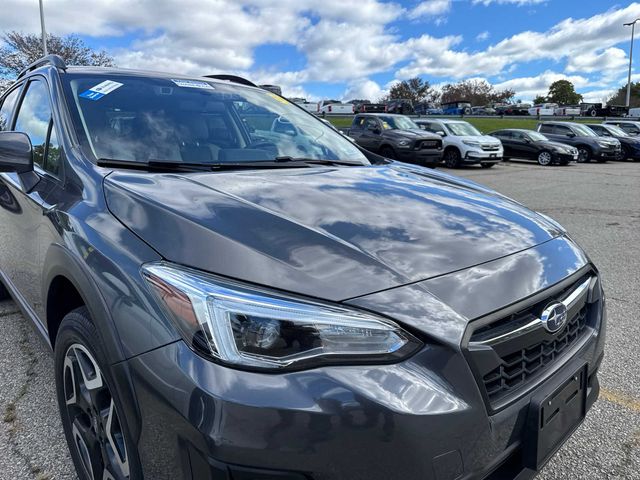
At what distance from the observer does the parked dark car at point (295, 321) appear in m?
1.25

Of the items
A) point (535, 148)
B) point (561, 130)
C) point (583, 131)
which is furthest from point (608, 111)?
point (535, 148)

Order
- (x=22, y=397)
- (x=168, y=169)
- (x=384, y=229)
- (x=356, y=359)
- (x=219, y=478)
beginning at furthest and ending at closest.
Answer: (x=22, y=397)
(x=168, y=169)
(x=384, y=229)
(x=356, y=359)
(x=219, y=478)

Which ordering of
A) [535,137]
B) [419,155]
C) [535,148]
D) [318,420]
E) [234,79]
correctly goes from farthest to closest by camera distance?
[535,137], [535,148], [419,155], [234,79], [318,420]

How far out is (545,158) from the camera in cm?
2053

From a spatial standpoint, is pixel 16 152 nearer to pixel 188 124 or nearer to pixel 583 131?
pixel 188 124

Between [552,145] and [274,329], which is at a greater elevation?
[274,329]

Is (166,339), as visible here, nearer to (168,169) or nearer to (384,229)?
(384,229)

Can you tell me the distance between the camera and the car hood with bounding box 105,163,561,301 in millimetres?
1458

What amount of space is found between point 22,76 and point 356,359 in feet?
10.5

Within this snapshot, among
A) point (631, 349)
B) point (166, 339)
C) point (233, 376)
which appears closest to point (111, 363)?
point (166, 339)

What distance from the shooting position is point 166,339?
136cm

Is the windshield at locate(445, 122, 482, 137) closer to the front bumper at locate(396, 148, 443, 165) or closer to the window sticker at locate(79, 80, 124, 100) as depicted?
the front bumper at locate(396, 148, 443, 165)

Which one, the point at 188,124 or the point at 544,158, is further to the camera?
the point at 544,158

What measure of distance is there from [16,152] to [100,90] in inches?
21.0
